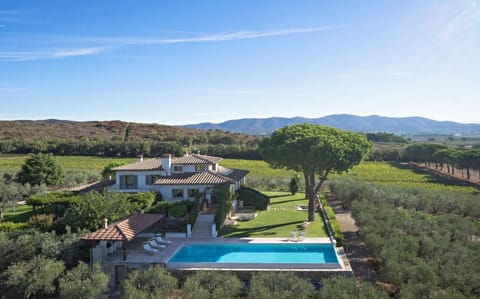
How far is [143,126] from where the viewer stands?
483 feet

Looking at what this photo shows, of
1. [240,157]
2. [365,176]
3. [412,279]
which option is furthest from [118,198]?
[240,157]

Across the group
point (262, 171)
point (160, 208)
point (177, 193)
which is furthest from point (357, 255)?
point (262, 171)

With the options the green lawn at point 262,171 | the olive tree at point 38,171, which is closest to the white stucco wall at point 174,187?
the olive tree at point 38,171

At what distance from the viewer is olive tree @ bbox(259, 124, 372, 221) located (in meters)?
28.9

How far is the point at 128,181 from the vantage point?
35.2m

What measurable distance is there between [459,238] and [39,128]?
138 metres

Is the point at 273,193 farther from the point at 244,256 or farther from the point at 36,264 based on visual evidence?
the point at 36,264

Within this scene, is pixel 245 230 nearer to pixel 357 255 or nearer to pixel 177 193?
pixel 177 193

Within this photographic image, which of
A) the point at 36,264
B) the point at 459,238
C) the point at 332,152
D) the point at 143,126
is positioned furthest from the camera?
the point at 143,126

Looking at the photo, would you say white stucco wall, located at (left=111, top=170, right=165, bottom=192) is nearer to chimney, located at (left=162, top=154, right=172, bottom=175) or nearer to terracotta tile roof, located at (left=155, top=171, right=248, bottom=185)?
chimney, located at (left=162, top=154, right=172, bottom=175)

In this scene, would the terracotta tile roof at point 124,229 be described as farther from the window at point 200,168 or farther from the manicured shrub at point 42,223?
the window at point 200,168

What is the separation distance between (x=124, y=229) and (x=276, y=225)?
40.1 ft

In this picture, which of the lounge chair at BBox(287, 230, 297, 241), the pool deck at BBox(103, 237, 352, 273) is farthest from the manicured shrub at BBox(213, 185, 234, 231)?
the lounge chair at BBox(287, 230, 297, 241)

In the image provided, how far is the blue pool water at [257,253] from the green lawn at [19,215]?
15797 millimetres
